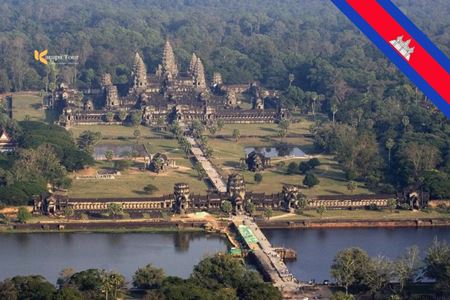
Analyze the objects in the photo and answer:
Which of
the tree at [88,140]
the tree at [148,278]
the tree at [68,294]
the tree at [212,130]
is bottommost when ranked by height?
the tree at [68,294]

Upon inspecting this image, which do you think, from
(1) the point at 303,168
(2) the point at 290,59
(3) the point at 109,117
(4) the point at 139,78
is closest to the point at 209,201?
(1) the point at 303,168

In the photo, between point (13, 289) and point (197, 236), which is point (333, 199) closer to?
point (197, 236)

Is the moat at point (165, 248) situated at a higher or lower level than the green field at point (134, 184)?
lower

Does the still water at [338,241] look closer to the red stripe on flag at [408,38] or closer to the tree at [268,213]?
the tree at [268,213]

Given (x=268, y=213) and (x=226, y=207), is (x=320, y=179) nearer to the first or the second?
(x=268, y=213)

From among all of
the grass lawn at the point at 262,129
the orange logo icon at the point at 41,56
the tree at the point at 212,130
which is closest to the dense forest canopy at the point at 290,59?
the orange logo icon at the point at 41,56

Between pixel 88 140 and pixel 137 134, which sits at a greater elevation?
pixel 137 134
